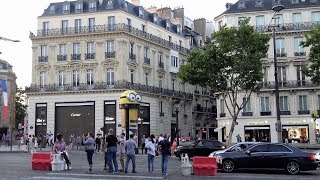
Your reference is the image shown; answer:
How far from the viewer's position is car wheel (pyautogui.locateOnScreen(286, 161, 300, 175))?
70.5 ft

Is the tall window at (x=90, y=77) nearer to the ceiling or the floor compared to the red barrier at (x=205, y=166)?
nearer to the ceiling

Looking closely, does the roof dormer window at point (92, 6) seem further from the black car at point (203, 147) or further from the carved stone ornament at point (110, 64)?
the black car at point (203, 147)

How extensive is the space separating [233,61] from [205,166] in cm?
1977

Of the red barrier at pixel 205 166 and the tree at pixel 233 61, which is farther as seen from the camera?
the tree at pixel 233 61

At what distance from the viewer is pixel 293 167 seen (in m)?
21.6

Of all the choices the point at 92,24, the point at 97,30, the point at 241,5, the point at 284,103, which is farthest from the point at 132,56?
the point at 284,103

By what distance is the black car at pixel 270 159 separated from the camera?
21.4 metres

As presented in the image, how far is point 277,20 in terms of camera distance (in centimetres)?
5506

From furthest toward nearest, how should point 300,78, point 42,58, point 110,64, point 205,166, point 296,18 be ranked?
point 42,58
point 110,64
point 296,18
point 300,78
point 205,166

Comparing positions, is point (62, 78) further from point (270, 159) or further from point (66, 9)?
point (270, 159)

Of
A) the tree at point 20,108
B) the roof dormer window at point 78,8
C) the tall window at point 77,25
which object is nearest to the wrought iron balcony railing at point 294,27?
the tall window at point 77,25

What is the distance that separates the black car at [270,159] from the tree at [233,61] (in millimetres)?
16004

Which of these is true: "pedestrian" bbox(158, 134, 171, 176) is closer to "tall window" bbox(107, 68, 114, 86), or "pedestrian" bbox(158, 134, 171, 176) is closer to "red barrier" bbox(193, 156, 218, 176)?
"red barrier" bbox(193, 156, 218, 176)

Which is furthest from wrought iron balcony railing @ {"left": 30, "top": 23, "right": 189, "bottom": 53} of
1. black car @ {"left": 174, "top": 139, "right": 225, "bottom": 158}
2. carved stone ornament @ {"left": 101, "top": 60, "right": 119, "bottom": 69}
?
black car @ {"left": 174, "top": 139, "right": 225, "bottom": 158}
